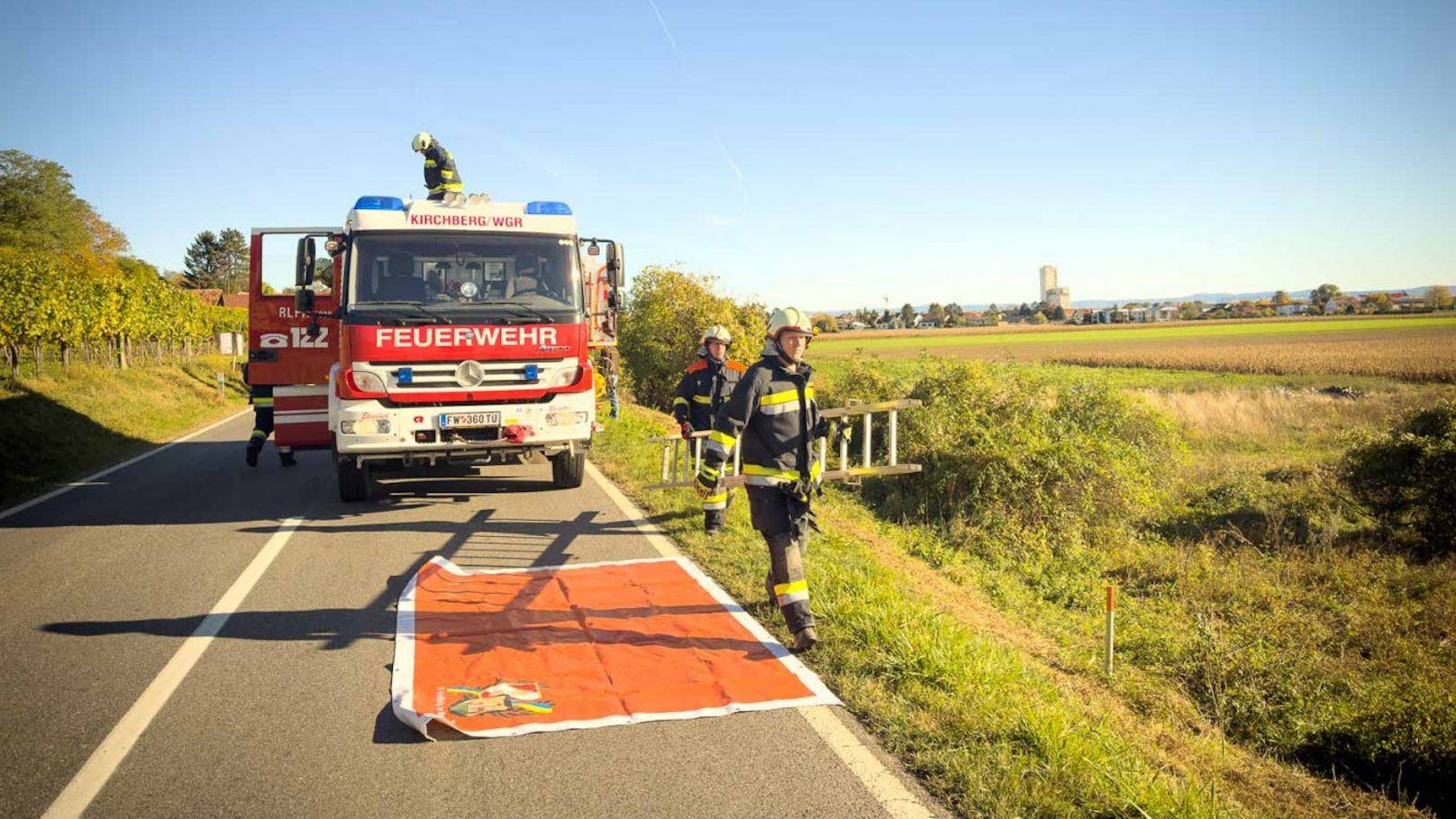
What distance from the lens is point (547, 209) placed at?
967cm

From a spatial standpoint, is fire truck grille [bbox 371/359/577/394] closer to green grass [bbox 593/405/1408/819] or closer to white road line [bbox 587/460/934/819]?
green grass [bbox 593/405/1408/819]

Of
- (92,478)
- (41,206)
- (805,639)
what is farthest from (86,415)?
(41,206)

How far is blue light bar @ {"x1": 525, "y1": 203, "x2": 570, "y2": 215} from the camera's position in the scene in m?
9.58

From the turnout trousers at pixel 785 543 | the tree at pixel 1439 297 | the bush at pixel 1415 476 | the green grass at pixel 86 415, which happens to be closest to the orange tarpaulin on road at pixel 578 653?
the turnout trousers at pixel 785 543

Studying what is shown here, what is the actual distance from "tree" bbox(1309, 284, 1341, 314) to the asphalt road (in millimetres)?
122382

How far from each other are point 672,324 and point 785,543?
23.3 meters


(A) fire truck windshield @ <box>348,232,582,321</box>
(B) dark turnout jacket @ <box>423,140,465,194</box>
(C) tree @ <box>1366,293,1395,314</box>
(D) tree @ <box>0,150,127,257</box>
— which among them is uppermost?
(D) tree @ <box>0,150,127,257</box>

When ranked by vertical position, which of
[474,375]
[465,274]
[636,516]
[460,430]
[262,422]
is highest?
[465,274]

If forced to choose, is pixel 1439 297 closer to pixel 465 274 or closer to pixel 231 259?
pixel 465 274

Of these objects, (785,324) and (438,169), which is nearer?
(785,324)

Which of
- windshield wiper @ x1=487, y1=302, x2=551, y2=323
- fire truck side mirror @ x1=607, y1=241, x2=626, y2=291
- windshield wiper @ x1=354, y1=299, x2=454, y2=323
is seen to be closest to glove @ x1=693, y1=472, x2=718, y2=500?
windshield wiper @ x1=487, y1=302, x2=551, y2=323

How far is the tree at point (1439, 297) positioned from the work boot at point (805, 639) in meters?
102

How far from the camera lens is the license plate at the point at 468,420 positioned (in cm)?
878

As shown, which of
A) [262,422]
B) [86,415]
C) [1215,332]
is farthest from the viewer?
[1215,332]
